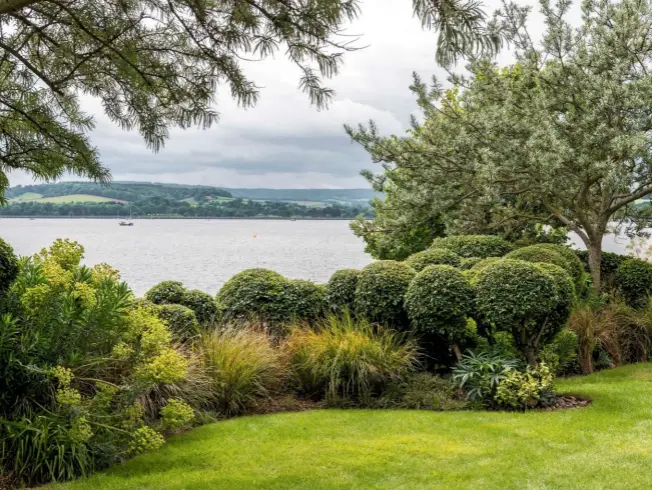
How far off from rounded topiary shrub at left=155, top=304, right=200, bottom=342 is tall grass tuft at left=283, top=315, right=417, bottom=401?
1.14m

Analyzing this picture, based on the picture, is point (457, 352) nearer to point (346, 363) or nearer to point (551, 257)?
point (346, 363)

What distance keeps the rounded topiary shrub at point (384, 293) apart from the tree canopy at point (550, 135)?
11.3ft

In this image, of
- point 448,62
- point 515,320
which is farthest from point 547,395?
point 448,62

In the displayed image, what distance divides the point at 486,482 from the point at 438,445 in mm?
864

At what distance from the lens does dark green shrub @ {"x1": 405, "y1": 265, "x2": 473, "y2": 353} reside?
7.53 m

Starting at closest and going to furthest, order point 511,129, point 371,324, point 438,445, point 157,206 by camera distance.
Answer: point 438,445 < point 371,324 < point 511,129 < point 157,206

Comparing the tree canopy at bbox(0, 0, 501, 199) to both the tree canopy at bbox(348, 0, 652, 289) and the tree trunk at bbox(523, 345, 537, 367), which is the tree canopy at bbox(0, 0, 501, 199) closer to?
the tree trunk at bbox(523, 345, 537, 367)

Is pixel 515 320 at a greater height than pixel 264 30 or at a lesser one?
lesser

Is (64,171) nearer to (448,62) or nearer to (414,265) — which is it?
(448,62)

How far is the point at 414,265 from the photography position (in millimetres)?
9383

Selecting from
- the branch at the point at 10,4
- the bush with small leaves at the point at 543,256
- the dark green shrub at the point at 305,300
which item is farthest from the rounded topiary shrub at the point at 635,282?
the branch at the point at 10,4

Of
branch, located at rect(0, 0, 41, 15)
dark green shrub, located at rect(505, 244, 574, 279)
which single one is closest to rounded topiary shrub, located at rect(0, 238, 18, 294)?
branch, located at rect(0, 0, 41, 15)

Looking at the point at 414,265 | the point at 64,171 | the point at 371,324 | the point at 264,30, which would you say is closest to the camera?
the point at 264,30

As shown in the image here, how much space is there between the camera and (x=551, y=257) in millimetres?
9344
